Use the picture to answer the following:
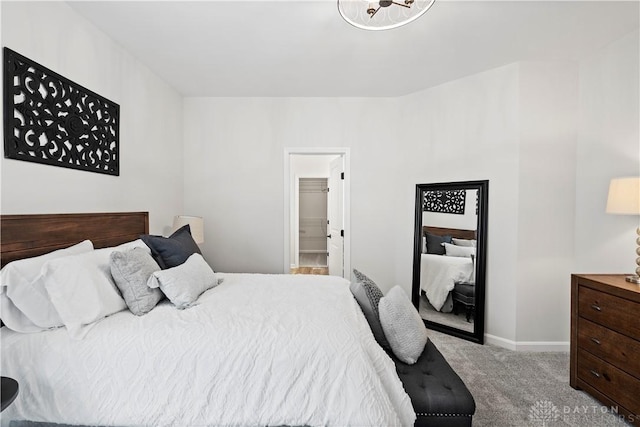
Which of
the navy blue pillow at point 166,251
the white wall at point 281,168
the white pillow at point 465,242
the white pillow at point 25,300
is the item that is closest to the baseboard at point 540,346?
the white pillow at point 465,242

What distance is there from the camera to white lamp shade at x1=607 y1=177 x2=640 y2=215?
1934 mm

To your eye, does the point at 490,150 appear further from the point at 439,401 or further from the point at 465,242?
the point at 439,401

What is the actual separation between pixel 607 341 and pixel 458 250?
1.28 metres

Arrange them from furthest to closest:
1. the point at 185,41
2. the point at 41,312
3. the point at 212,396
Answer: the point at 185,41, the point at 41,312, the point at 212,396

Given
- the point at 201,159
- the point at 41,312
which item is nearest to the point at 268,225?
the point at 201,159

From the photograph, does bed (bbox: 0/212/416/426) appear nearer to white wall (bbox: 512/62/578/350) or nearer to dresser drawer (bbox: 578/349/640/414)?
dresser drawer (bbox: 578/349/640/414)

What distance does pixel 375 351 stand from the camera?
1.42 m

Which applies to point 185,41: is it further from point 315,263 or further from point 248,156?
point 315,263

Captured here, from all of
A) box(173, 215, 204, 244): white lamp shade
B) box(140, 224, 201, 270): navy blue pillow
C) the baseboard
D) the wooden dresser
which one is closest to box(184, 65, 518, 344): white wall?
box(173, 215, 204, 244): white lamp shade

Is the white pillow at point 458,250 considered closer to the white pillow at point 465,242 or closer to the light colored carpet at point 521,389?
the white pillow at point 465,242

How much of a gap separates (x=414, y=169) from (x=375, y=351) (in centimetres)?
245

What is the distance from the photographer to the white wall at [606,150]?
225 centimetres

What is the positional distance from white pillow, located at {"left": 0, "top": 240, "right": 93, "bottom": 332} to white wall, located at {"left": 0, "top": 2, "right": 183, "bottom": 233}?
42 centimetres

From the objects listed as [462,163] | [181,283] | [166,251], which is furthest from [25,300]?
[462,163]
